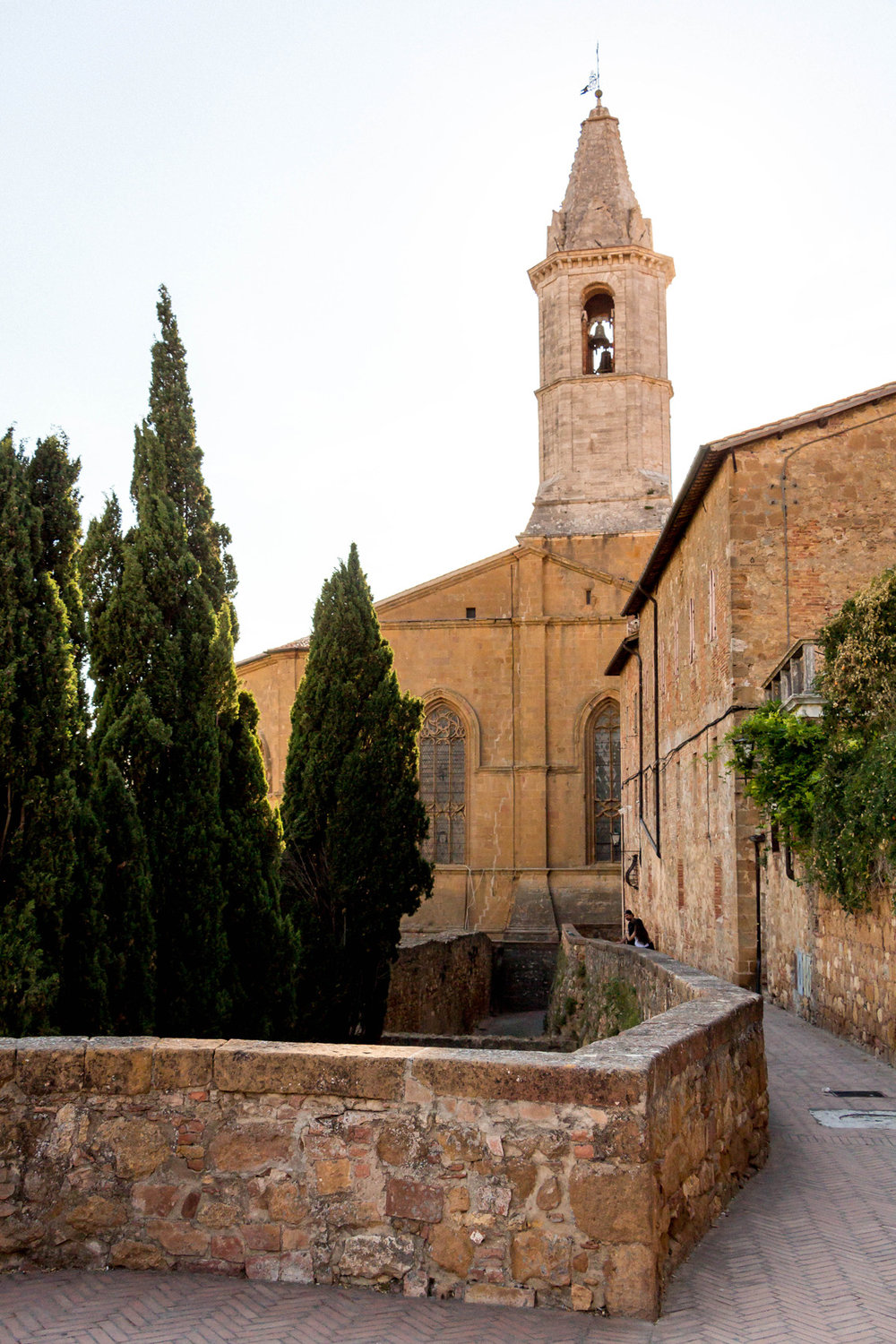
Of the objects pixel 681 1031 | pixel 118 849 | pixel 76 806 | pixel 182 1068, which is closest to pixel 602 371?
pixel 118 849

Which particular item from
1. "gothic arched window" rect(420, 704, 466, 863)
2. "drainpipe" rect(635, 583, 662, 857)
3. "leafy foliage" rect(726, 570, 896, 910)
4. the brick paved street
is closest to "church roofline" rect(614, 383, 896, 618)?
"leafy foliage" rect(726, 570, 896, 910)

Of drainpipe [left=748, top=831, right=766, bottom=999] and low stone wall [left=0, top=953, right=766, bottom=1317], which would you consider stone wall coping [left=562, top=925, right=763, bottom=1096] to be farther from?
drainpipe [left=748, top=831, right=766, bottom=999]

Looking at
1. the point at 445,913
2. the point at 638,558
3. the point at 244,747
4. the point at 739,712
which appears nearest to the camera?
the point at 244,747

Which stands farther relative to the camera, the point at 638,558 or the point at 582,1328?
the point at 638,558

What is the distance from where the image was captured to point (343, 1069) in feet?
14.5

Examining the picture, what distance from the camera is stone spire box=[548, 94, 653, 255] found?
119 feet

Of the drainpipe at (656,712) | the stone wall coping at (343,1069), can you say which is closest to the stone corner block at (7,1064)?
the stone wall coping at (343,1069)

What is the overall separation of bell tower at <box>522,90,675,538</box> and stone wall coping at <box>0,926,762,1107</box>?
99.1 ft

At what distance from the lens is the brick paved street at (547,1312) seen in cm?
392

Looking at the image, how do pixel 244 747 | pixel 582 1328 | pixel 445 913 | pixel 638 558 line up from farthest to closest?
1. pixel 638 558
2. pixel 445 913
3. pixel 244 747
4. pixel 582 1328

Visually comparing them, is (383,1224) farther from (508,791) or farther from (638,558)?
(638,558)

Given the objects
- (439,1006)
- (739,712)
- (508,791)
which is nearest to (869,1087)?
(739,712)

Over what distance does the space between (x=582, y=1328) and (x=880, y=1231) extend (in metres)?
1.80

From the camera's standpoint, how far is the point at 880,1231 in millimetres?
5070
